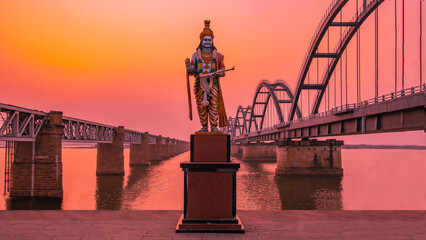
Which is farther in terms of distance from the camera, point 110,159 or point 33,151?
point 110,159

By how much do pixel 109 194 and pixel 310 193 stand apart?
1974cm

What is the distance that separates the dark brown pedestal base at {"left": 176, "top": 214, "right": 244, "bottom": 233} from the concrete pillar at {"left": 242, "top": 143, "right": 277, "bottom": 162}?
104327mm

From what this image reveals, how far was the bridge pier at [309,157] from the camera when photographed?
181ft

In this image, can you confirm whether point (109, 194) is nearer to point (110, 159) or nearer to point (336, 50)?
point (110, 159)

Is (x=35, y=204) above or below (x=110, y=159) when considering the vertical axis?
below

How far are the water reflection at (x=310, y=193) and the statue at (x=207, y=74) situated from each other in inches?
746

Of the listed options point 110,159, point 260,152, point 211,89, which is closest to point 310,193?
point 211,89

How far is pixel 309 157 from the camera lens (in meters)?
55.8

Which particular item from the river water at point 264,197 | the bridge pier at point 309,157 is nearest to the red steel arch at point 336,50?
the bridge pier at point 309,157

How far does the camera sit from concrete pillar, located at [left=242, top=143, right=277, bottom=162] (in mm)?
114438

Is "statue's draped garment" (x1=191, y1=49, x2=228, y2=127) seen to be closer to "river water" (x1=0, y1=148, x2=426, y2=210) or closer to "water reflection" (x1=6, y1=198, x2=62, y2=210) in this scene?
"river water" (x1=0, y1=148, x2=426, y2=210)

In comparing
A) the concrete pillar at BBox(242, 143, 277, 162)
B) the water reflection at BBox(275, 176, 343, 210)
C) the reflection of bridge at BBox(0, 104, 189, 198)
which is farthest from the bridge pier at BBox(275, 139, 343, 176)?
the concrete pillar at BBox(242, 143, 277, 162)

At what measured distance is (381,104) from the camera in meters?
26.1

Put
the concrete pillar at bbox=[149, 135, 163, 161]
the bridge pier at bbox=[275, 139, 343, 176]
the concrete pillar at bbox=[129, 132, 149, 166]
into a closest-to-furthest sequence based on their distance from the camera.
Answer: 1. the bridge pier at bbox=[275, 139, 343, 176]
2. the concrete pillar at bbox=[129, 132, 149, 166]
3. the concrete pillar at bbox=[149, 135, 163, 161]
